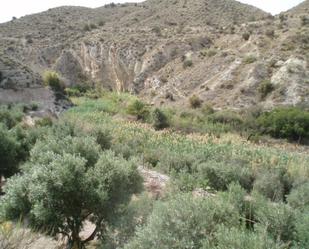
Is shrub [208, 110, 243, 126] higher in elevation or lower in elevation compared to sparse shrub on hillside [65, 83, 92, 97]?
higher

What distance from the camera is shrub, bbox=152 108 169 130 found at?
127 feet

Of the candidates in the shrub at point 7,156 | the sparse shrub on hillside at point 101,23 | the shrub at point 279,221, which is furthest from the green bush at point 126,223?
the sparse shrub on hillside at point 101,23

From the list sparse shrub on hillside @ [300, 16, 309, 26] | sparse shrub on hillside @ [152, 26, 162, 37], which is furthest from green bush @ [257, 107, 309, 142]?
sparse shrub on hillside @ [152, 26, 162, 37]

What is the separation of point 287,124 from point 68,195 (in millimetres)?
26824

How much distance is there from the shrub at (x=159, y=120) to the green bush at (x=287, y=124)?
326 inches

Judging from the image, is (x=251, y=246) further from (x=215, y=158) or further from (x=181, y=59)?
(x=181, y=59)

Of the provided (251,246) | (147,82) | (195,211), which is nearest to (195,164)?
(195,211)

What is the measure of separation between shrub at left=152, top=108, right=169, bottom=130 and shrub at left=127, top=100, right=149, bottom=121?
2837mm

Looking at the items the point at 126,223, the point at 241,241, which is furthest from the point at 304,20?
the point at 241,241

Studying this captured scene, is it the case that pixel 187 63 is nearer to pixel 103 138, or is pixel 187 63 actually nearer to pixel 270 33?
pixel 270 33

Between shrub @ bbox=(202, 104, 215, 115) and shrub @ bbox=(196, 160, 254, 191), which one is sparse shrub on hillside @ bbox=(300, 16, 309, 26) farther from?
shrub @ bbox=(196, 160, 254, 191)

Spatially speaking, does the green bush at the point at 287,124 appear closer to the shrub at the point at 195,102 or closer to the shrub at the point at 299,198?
the shrub at the point at 195,102

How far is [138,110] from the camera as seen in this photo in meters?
42.4

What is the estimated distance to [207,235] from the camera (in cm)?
794
